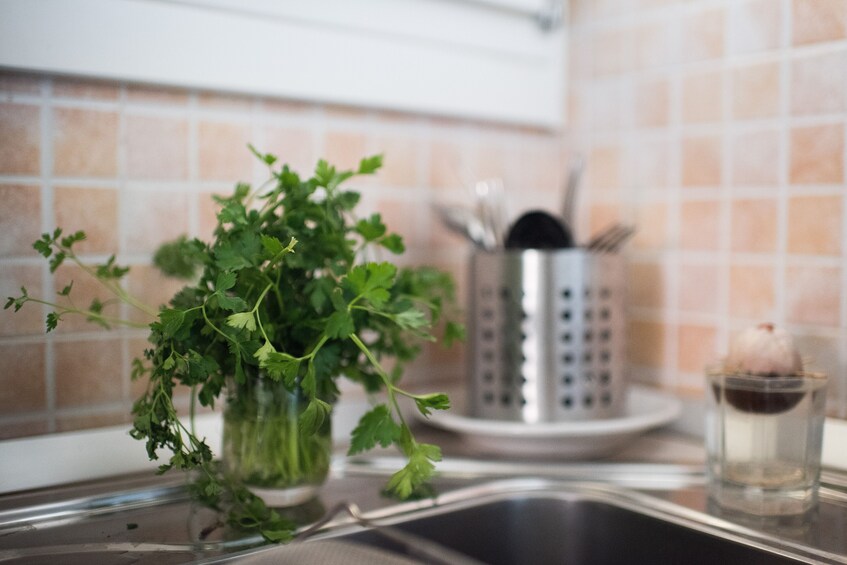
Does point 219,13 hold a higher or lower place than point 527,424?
higher

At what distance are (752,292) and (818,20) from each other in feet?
0.96

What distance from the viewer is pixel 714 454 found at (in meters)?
0.74

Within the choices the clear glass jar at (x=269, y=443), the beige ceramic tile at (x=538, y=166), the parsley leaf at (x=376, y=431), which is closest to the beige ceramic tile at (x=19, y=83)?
the clear glass jar at (x=269, y=443)

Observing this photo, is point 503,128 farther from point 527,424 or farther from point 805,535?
point 805,535

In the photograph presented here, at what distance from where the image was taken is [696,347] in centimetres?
95

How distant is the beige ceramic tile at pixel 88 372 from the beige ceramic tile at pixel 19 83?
24 centimetres

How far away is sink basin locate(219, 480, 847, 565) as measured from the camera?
667 millimetres

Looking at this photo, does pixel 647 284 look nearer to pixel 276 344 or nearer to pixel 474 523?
pixel 474 523

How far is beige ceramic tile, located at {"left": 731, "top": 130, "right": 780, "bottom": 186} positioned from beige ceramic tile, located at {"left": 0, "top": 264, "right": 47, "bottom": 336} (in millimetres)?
743

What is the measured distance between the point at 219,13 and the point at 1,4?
199mm

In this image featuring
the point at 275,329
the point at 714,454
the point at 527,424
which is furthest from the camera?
the point at 527,424

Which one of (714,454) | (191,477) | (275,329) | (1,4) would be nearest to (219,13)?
(1,4)

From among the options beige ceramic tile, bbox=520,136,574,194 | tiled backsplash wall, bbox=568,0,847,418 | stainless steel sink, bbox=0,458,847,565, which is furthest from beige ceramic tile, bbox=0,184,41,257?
tiled backsplash wall, bbox=568,0,847,418

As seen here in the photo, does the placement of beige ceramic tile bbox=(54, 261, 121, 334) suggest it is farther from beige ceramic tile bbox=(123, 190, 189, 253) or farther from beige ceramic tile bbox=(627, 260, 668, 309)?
beige ceramic tile bbox=(627, 260, 668, 309)
